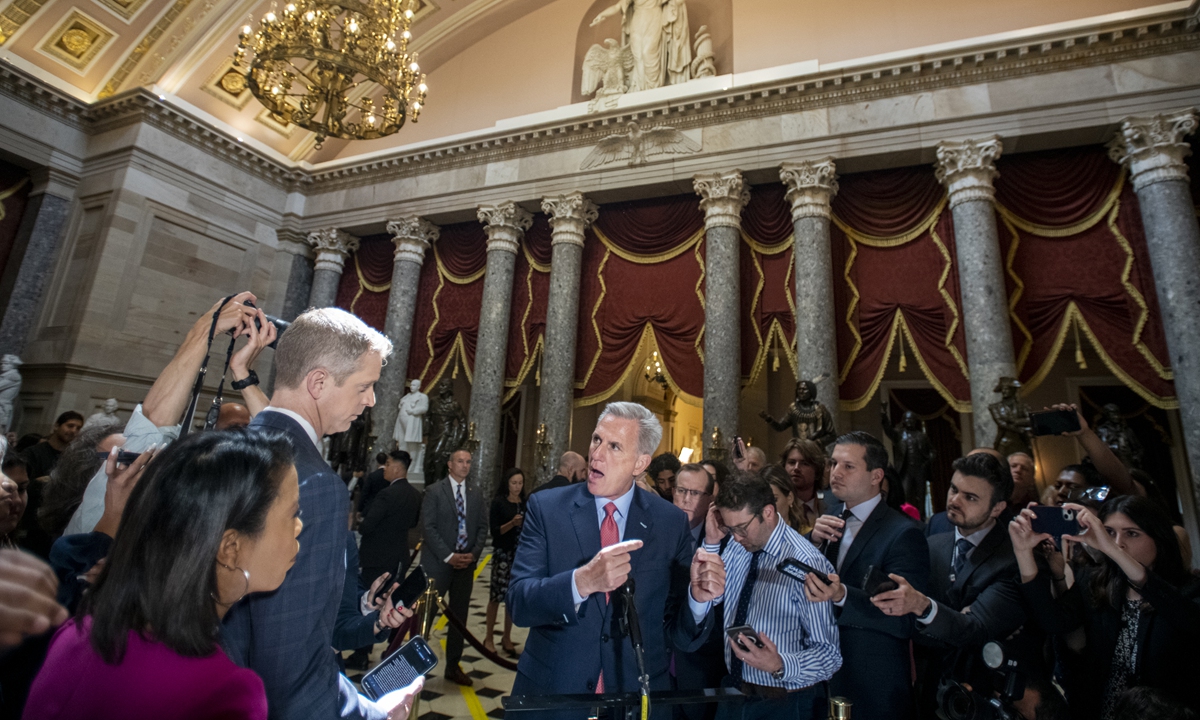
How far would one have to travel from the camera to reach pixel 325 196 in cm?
1236

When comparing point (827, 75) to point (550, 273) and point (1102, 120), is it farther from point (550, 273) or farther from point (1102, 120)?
point (550, 273)

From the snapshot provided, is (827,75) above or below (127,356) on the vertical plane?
above

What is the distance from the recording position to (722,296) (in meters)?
8.80

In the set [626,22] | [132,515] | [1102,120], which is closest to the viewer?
[132,515]

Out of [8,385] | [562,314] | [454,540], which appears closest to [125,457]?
[454,540]

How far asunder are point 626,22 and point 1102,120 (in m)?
7.42

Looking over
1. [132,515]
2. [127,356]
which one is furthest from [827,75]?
[127,356]

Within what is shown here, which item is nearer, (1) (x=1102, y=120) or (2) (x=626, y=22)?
(1) (x=1102, y=120)

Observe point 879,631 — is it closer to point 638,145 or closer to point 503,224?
point 638,145

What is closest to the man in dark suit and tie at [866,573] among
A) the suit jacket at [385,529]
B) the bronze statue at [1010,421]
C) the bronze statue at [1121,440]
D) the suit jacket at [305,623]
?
the suit jacket at [305,623]

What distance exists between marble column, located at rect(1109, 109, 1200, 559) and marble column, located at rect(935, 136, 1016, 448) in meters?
1.47

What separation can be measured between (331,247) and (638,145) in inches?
261

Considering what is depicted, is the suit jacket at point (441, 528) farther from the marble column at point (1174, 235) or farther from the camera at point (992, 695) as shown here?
the marble column at point (1174, 235)

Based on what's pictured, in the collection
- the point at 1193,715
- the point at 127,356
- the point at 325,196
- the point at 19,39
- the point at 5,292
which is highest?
the point at 19,39
